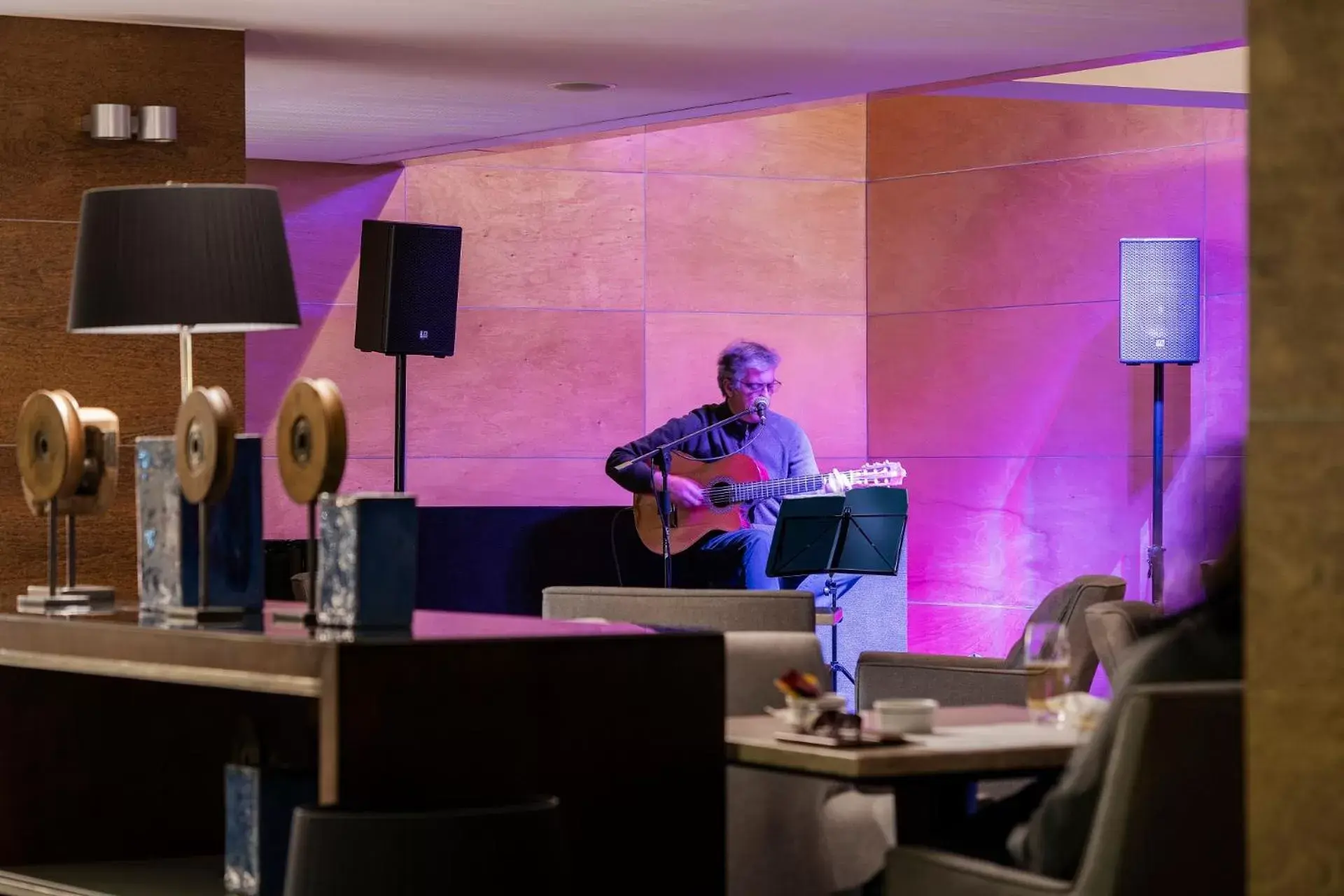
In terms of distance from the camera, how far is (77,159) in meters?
5.92

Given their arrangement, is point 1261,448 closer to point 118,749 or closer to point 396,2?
point 118,749

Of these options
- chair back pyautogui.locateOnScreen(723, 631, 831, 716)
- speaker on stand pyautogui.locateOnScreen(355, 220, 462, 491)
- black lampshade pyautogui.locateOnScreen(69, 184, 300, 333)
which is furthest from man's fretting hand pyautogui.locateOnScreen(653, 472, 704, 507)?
black lampshade pyautogui.locateOnScreen(69, 184, 300, 333)

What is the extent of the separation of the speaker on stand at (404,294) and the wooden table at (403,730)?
507 cm

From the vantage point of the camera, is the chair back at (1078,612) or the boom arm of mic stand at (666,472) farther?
the boom arm of mic stand at (666,472)

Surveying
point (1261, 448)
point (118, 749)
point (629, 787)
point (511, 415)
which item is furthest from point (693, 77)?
point (1261, 448)

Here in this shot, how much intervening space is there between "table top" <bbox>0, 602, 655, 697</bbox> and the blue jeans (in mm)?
6130

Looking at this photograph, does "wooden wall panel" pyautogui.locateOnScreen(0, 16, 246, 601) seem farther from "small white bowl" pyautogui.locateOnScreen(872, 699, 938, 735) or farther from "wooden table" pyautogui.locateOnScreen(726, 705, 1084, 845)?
"small white bowl" pyautogui.locateOnScreen(872, 699, 938, 735)

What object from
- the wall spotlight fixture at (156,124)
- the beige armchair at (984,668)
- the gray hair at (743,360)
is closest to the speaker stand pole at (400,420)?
the gray hair at (743,360)

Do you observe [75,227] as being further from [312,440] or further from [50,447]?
[312,440]

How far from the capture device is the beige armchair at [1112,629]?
4.47 meters

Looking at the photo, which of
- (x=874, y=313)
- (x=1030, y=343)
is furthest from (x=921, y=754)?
(x=874, y=313)

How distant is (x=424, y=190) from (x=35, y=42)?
403cm

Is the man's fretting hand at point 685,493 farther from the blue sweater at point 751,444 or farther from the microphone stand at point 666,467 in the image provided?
the blue sweater at point 751,444

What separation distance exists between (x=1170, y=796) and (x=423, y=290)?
6.02m
